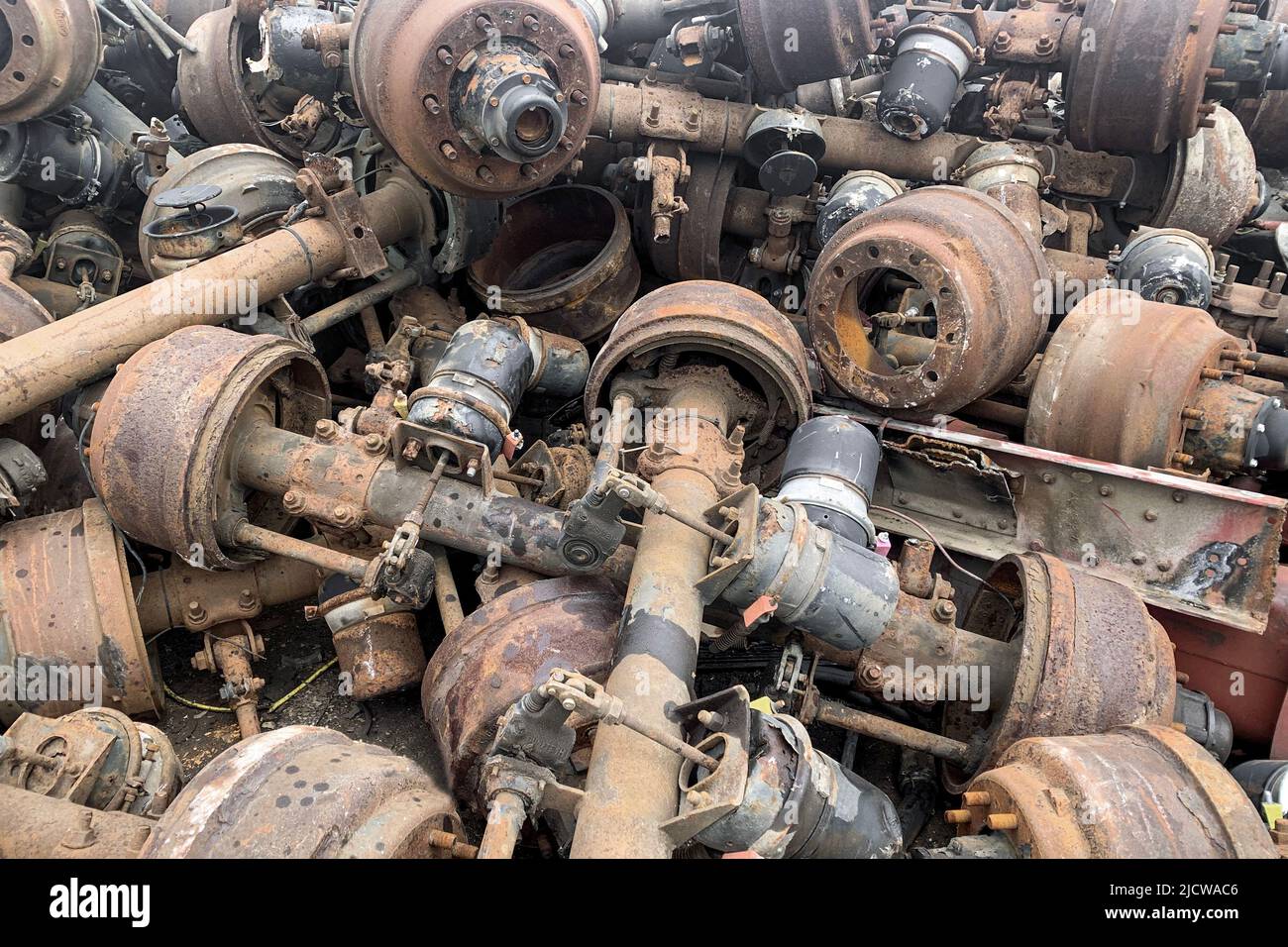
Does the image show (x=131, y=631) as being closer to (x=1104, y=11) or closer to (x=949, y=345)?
(x=949, y=345)

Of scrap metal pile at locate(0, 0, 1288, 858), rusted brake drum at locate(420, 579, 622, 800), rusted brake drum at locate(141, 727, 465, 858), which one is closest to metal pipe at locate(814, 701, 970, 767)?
scrap metal pile at locate(0, 0, 1288, 858)

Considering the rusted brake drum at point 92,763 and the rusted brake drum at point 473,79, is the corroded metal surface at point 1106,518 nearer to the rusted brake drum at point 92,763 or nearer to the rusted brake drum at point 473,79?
the rusted brake drum at point 473,79

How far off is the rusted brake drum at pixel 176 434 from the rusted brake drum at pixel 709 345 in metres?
1.21

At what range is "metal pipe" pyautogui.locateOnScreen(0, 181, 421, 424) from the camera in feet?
9.64

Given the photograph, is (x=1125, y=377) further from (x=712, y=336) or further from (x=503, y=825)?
(x=503, y=825)

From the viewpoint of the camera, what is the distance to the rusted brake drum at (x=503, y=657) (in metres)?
2.35

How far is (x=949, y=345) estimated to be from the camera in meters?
3.09

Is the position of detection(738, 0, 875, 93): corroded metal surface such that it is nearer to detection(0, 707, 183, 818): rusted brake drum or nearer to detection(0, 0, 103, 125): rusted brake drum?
detection(0, 0, 103, 125): rusted brake drum

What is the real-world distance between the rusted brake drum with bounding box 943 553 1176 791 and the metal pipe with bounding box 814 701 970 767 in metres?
0.06

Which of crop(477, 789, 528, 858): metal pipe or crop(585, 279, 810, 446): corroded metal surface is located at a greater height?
crop(585, 279, 810, 446): corroded metal surface

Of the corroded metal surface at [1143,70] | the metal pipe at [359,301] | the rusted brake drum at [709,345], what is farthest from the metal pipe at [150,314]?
the corroded metal surface at [1143,70]

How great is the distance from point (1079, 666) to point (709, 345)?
5.21ft

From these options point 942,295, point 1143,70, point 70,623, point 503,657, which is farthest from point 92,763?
point 1143,70

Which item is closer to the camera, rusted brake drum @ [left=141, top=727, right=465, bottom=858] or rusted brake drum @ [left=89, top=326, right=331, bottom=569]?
rusted brake drum @ [left=141, top=727, right=465, bottom=858]
